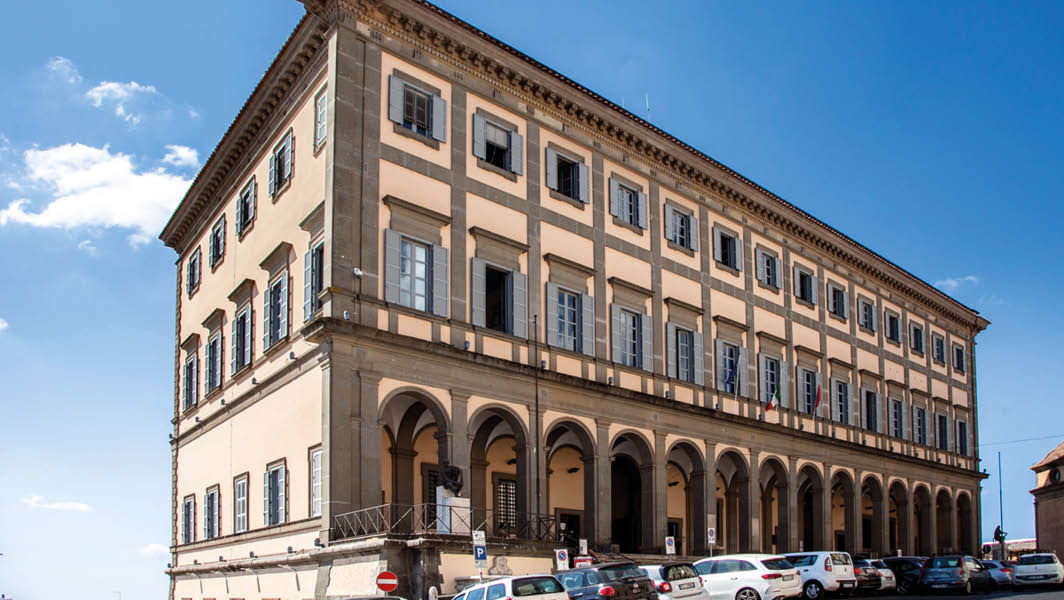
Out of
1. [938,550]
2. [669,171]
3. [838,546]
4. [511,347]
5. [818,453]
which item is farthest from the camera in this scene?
[938,550]

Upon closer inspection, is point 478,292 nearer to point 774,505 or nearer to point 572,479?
point 572,479

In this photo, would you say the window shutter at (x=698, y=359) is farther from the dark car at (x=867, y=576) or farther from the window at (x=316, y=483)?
the window at (x=316, y=483)

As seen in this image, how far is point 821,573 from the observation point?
3030 cm

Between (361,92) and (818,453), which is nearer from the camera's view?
(361,92)

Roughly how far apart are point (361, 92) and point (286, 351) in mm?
7429

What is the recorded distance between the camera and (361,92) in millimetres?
28797

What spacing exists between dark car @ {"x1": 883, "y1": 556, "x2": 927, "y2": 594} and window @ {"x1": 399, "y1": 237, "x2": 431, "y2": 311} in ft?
63.1

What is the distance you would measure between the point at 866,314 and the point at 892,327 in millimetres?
3085

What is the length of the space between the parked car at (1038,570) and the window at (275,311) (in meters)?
29.6

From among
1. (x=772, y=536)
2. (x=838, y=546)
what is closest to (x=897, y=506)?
(x=838, y=546)

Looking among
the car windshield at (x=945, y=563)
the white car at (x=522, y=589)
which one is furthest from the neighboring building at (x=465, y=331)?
the car windshield at (x=945, y=563)

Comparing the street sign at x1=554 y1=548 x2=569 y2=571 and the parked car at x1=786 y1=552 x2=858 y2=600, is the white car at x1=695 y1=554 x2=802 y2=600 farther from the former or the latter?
the street sign at x1=554 y1=548 x2=569 y2=571

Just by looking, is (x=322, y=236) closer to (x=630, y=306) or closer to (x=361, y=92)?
(x=361, y=92)

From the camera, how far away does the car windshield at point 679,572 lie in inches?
990
